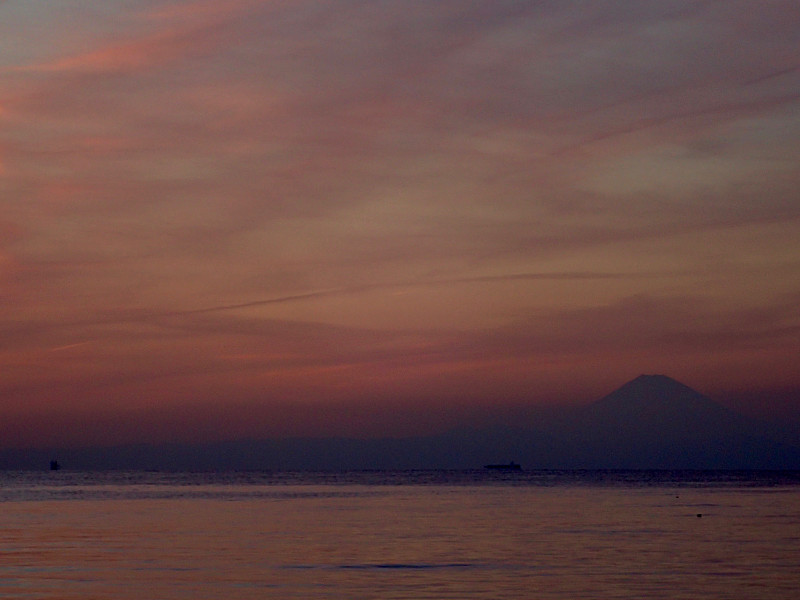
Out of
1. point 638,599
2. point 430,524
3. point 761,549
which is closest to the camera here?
point 638,599

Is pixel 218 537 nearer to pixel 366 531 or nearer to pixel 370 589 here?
pixel 366 531

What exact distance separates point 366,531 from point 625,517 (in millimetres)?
21435

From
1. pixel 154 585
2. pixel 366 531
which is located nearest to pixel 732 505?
pixel 366 531

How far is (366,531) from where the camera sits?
179 ft

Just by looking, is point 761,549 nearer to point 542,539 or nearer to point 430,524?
point 542,539

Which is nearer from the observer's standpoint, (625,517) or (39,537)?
(39,537)

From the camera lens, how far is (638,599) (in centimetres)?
3066

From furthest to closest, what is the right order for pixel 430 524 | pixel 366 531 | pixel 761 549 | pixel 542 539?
pixel 430 524, pixel 366 531, pixel 542 539, pixel 761 549

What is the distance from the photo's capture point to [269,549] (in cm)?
4500

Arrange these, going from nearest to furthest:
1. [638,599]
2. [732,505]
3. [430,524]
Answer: [638,599] < [430,524] < [732,505]

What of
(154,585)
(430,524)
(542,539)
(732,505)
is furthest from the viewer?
(732,505)

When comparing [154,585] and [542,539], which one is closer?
[154,585]

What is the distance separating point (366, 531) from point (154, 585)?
73.2 feet

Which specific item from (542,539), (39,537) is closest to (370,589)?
(542,539)
